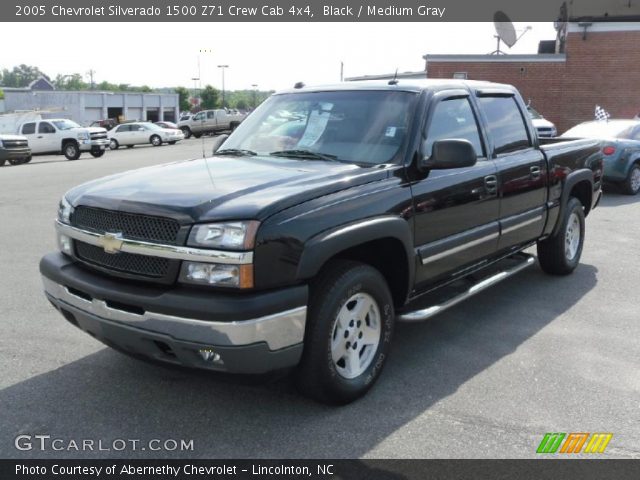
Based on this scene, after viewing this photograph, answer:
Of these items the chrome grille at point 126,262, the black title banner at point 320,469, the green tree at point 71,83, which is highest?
the green tree at point 71,83

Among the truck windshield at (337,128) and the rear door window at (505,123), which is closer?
the truck windshield at (337,128)

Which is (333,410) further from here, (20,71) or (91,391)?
(20,71)

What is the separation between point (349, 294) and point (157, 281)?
3.40 feet

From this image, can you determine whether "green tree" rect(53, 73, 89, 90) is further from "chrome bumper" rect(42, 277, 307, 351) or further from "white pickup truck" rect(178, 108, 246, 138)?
"chrome bumper" rect(42, 277, 307, 351)

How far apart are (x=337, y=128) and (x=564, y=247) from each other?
3163 mm

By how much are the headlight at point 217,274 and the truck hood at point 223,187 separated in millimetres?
232

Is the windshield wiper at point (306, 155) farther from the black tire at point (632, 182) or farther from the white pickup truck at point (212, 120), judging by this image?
the white pickup truck at point (212, 120)

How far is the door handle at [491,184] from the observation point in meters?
4.75

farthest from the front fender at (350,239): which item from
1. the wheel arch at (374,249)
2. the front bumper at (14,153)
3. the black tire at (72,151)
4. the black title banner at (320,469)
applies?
the black tire at (72,151)

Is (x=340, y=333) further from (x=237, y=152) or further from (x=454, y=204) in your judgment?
(x=237, y=152)

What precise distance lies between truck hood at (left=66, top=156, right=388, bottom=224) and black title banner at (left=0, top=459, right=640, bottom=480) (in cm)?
121

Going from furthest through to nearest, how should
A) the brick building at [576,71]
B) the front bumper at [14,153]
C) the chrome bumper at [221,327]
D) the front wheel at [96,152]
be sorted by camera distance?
the front wheel at [96,152] → the brick building at [576,71] → the front bumper at [14,153] → the chrome bumper at [221,327]

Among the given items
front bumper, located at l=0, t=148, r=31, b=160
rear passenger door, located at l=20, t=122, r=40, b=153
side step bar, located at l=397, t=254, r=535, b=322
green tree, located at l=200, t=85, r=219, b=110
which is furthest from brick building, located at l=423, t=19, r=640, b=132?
green tree, located at l=200, t=85, r=219, b=110

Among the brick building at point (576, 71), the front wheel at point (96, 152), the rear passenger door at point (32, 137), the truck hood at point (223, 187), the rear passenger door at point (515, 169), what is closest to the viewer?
the truck hood at point (223, 187)
